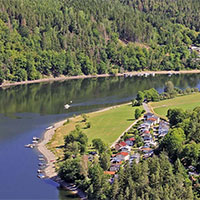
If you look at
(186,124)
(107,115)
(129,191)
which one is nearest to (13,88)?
(107,115)

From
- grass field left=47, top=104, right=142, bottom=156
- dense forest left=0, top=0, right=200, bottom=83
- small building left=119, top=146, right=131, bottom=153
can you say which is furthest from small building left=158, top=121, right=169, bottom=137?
dense forest left=0, top=0, right=200, bottom=83

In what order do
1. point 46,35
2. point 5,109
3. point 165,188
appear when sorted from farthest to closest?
1. point 46,35
2. point 5,109
3. point 165,188

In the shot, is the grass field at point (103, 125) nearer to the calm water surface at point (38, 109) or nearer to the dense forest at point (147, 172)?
the calm water surface at point (38, 109)

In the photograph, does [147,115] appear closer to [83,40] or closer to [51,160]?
[51,160]

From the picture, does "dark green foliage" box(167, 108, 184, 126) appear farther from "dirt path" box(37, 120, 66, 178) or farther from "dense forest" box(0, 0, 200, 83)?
"dense forest" box(0, 0, 200, 83)

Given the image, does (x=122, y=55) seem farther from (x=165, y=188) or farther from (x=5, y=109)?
(x=165, y=188)

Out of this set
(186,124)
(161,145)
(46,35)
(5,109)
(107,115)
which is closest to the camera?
(161,145)
